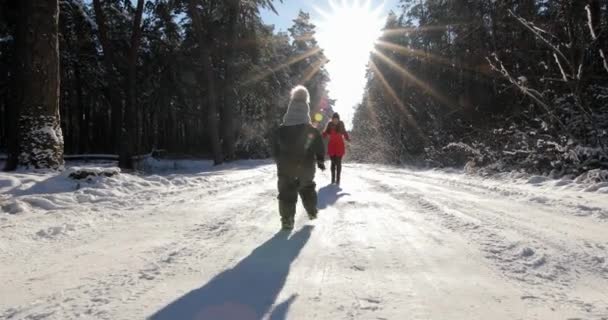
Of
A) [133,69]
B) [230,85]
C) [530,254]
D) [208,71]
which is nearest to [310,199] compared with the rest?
[530,254]

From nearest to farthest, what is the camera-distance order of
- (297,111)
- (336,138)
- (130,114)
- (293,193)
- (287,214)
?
(287,214) < (293,193) < (297,111) < (336,138) < (130,114)

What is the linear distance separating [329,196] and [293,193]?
111 inches

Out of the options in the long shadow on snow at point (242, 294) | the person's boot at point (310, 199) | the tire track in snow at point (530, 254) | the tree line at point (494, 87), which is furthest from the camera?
the tree line at point (494, 87)

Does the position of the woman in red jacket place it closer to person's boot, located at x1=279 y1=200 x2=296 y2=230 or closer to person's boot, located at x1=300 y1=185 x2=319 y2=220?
person's boot, located at x1=300 y1=185 x2=319 y2=220

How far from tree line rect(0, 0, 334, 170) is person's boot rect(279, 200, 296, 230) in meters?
6.00

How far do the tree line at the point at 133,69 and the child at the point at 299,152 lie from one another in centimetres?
567

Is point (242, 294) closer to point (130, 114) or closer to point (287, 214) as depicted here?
point (287, 214)

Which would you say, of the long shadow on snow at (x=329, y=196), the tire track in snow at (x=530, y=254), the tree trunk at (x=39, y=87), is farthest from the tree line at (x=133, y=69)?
the tire track in snow at (x=530, y=254)

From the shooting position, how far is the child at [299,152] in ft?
16.4

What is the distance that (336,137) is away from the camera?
36.2 ft

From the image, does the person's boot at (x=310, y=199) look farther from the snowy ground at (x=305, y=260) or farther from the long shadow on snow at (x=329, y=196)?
the long shadow on snow at (x=329, y=196)

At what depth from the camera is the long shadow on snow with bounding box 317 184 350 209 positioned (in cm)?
659

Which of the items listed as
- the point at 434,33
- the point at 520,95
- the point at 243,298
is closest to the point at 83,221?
the point at 243,298

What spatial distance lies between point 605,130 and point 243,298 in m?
10.2
